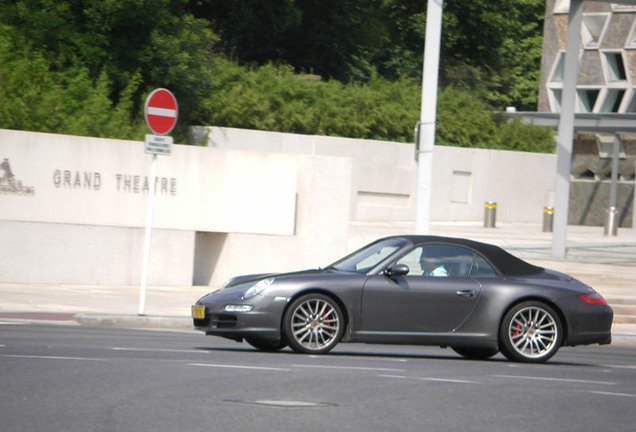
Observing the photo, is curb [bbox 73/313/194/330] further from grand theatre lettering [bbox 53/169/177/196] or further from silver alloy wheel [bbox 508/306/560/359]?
grand theatre lettering [bbox 53/169/177/196]

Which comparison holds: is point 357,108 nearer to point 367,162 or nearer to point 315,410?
point 367,162

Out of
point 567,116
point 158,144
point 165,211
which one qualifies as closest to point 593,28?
point 567,116

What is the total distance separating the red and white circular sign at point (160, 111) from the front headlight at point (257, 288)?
483cm

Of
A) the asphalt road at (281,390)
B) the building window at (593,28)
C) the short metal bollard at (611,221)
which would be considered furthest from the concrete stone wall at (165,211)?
the building window at (593,28)

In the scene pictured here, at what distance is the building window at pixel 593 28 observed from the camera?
50750 millimetres

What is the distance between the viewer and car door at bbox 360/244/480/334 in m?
11.9

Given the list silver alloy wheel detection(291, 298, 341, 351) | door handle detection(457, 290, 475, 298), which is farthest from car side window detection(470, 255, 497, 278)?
A: silver alloy wheel detection(291, 298, 341, 351)

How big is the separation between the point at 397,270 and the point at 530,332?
1664 millimetres

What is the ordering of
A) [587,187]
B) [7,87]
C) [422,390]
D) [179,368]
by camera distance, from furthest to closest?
[587,187] → [7,87] → [179,368] → [422,390]

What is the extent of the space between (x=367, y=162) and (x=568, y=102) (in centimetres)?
811

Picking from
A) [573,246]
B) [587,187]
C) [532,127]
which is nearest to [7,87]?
[573,246]

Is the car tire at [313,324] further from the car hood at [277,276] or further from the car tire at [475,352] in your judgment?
the car tire at [475,352]

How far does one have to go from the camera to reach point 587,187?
4894cm

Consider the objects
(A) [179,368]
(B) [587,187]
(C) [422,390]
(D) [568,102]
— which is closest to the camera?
(C) [422,390]
